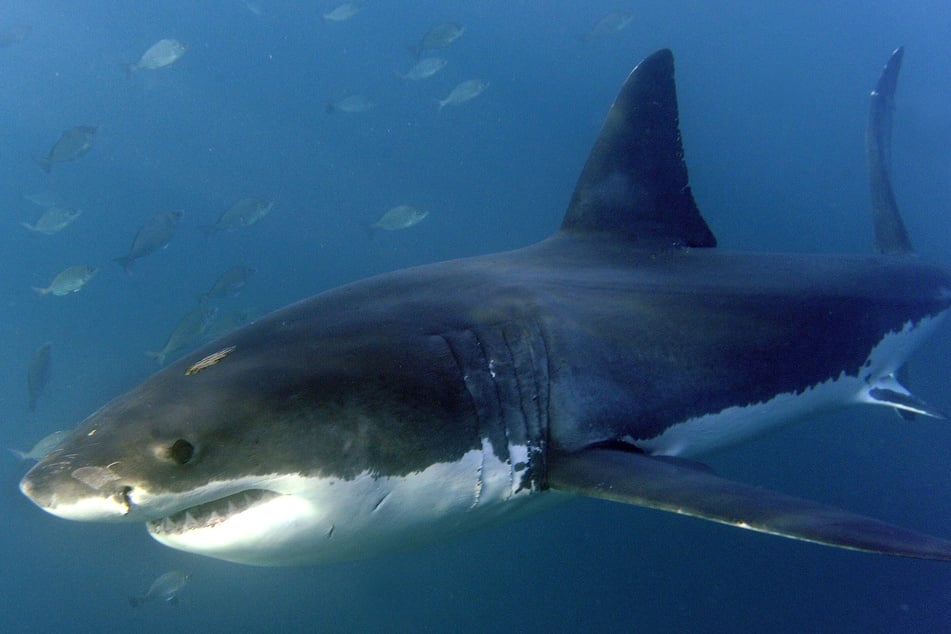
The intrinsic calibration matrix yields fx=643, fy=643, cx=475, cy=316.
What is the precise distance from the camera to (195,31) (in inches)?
2480

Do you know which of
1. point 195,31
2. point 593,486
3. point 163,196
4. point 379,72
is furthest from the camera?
point 379,72

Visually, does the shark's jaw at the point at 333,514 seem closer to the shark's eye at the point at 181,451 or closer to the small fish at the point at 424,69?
the shark's eye at the point at 181,451

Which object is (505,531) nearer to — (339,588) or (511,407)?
(339,588)

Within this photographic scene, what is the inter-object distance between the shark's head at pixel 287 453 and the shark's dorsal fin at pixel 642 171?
232cm

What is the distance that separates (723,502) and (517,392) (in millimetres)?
→ 921

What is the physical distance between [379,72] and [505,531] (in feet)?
213

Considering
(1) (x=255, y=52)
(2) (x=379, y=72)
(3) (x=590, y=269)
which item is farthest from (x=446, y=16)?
(3) (x=590, y=269)

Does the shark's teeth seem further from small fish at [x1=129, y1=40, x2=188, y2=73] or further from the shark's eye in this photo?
small fish at [x1=129, y1=40, x2=188, y2=73]

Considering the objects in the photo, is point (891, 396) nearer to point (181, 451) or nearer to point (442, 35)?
point (181, 451)

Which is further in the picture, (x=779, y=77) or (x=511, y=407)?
(x=779, y=77)

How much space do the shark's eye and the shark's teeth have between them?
0.23 metres

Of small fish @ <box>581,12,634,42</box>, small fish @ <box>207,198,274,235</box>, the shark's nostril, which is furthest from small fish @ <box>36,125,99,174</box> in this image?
small fish @ <box>581,12,634,42</box>

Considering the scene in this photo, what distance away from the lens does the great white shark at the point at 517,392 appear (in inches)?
79.4

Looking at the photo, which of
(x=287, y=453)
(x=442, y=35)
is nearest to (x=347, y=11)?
(x=442, y=35)
